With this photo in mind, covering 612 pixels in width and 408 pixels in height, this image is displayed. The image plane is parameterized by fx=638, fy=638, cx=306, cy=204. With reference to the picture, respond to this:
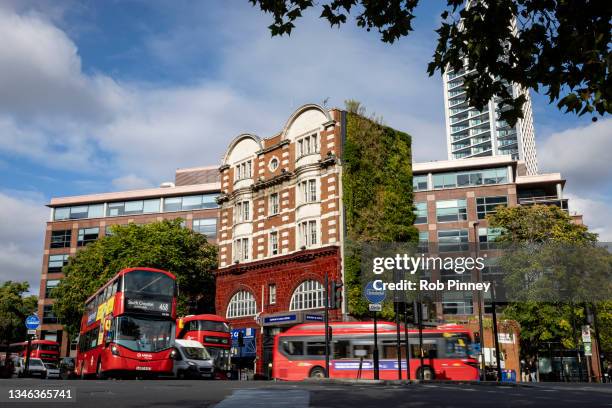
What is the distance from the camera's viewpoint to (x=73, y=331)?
55.3m

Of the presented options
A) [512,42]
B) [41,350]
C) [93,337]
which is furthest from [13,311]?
[512,42]

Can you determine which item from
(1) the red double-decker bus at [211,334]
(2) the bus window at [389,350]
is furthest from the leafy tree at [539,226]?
(1) the red double-decker bus at [211,334]

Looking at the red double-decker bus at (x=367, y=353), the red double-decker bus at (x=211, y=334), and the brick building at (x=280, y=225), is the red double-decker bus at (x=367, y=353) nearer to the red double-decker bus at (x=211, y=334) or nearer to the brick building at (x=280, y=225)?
the brick building at (x=280, y=225)

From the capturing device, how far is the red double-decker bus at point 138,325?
27.5 meters

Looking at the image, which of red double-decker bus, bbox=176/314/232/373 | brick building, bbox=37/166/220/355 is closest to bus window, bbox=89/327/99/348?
red double-decker bus, bbox=176/314/232/373

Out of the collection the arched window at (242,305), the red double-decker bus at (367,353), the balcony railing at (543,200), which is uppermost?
the balcony railing at (543,200)

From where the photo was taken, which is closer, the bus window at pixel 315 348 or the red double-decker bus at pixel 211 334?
the bus window at pixel 315 348

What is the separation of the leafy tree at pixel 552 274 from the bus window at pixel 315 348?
15781mm

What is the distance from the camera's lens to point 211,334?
42.1 m

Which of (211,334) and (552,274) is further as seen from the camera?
(211,334)

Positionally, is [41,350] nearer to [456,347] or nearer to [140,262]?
[140,262]

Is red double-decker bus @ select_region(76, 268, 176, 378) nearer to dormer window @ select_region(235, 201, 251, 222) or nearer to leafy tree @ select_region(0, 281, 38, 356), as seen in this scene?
dormer window @ select_region(235, 201, 251, 222)

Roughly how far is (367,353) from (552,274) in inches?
605

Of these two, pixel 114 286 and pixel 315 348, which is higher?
pixel 114 286
